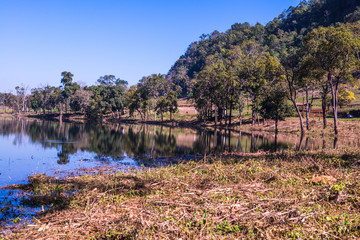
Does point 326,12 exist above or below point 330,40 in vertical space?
above

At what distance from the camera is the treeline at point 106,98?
9881 cm

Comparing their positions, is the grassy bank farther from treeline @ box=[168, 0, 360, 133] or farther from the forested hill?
the forested hill

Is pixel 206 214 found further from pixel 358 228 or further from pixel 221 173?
pixel 221 173

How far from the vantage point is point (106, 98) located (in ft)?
374

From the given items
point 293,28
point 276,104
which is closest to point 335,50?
point 276,104

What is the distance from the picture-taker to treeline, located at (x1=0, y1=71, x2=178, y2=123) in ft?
324

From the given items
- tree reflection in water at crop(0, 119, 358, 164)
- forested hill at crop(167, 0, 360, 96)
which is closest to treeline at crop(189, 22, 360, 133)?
Answer: tree reflection in water at crop(0, 119, 358, 164)

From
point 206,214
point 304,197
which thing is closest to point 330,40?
point 304,197

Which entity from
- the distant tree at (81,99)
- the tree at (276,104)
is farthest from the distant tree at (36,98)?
the tree at (276,104)

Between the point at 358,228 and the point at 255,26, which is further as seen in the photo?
the point at 255,26

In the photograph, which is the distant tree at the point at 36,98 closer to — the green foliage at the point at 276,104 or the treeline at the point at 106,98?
the treeline at the point at 106,98

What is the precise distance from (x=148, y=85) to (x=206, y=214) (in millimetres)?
93457

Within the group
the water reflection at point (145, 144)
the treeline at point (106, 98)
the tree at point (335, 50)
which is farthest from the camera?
the treeline at point (106, 98)

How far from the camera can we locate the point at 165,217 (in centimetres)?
740
